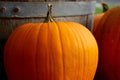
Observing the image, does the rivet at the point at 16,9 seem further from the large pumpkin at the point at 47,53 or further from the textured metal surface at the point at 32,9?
the large pumpkin at the point at 47,53

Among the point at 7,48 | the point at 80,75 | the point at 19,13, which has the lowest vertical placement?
the point at 80,75

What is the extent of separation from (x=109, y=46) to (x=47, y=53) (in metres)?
0.70

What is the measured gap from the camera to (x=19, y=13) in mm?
2340

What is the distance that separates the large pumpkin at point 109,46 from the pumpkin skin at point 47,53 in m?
0.44

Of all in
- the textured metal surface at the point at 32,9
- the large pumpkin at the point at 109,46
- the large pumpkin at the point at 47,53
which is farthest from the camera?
the large pumpkin at the point at 109,46

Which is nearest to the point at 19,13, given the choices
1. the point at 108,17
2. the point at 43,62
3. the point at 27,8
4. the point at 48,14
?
the point at 27,8

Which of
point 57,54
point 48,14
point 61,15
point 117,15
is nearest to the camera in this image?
point 57,54

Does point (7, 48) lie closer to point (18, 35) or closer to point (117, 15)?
point (18, 35)

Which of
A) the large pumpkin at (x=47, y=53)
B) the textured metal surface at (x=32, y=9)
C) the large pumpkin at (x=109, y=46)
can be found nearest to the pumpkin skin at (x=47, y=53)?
the large pumpkin at (x=47, y=53)

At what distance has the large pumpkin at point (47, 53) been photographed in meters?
2.09

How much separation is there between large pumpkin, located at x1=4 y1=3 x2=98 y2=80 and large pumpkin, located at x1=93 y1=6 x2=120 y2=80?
442mm

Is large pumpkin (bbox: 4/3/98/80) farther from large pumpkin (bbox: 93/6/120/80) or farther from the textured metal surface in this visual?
large pumpkin (bbox: 93/6/120/80)

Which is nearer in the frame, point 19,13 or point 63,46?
point 63,46

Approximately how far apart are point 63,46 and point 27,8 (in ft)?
1.39
